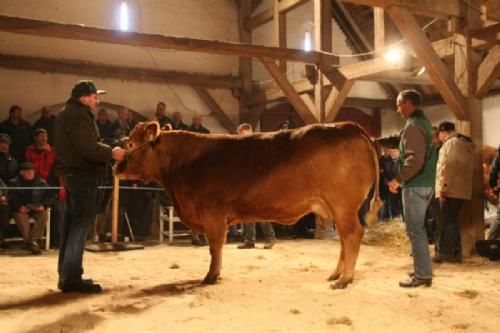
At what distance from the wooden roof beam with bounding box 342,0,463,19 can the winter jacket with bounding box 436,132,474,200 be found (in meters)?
1.65

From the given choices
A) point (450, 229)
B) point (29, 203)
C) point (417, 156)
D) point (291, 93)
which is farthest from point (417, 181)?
point (29, 203)

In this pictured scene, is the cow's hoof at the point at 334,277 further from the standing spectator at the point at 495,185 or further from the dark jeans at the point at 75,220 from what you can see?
the standing spectator at the point at 495,185

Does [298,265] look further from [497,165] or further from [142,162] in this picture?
[497,165]

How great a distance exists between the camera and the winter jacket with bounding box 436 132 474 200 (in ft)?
21.9

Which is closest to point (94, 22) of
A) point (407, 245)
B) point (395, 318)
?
point (407, 245)

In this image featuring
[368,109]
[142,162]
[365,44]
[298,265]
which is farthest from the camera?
[368,109]

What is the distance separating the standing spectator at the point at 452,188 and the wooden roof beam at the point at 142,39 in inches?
133

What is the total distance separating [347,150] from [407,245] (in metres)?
4.00

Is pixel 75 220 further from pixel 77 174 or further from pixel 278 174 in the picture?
pixel 278 174

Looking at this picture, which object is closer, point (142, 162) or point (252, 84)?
point (142, 162)

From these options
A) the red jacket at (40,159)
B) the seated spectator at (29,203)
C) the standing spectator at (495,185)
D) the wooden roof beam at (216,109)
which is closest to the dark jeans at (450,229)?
the standing spectator at (495,185)

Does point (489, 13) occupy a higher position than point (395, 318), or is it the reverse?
point (489, 13)

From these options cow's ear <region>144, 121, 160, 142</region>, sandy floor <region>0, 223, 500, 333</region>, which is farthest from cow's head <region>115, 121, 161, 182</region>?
sandy floor <region>0, 223, 500, 333</region>

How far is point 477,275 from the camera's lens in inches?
226
